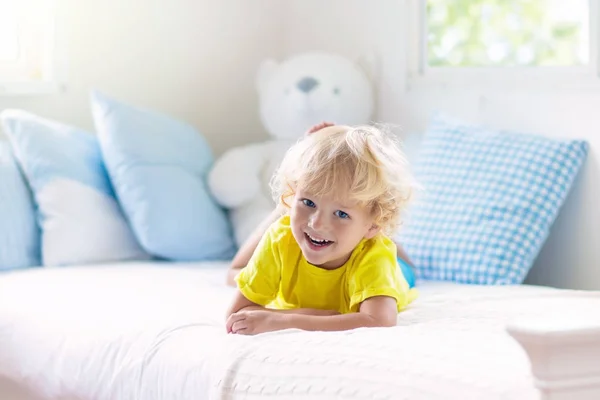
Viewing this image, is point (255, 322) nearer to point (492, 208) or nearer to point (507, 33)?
point (492, 208)

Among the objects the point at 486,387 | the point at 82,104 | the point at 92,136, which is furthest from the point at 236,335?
the point at 82,104

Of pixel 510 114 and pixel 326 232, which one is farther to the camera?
pixel 510 114

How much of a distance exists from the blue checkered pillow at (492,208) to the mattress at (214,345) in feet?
0.28

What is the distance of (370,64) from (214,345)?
1.55 meters

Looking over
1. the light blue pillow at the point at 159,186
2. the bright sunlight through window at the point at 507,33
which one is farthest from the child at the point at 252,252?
the bright sunlight through window at the point at 507,33

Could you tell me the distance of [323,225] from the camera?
172cm

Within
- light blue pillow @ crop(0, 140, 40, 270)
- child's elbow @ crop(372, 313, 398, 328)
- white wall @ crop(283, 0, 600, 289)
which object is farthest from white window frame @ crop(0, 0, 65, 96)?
child's elbow @ crop(372, 313, 398, 328)

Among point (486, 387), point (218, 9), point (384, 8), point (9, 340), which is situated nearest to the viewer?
point (486, 387)

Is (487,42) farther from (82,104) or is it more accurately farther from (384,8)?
(82,104)

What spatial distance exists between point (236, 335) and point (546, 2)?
4.46 ft

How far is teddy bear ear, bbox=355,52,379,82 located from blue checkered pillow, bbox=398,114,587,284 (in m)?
0.64

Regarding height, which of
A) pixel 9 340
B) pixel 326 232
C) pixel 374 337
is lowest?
pixel 9 340

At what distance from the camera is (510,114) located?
2.62 meters

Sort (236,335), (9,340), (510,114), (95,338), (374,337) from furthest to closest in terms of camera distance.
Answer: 1. (510,114)
2. (9,340)
3. (95,338)
4. (236,335)
5. (374,337)
